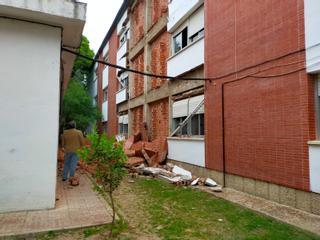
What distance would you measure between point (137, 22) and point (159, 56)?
5.40 m

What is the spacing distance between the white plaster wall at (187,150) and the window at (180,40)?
3.96m

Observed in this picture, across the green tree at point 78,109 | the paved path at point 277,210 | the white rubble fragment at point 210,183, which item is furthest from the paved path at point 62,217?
the green tree at point 78,109

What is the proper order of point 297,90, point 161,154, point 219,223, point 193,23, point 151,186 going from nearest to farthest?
1. point 219,223
2. point 297,90
3. point 151,186
4. point 193,23
5. point 161,154

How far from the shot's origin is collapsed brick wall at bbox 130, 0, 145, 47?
18656 millimetres

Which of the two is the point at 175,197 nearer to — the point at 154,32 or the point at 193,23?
the point at 193,23

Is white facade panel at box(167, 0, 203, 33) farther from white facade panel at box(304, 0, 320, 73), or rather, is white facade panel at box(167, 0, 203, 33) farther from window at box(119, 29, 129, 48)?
window at box(119, 29, 129, 48)

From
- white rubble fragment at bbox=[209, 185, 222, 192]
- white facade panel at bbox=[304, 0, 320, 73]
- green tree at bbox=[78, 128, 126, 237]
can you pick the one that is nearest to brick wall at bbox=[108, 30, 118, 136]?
white rubble fragment at bbox=[209, 185, 222, 192]

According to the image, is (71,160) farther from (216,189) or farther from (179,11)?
(179,11)

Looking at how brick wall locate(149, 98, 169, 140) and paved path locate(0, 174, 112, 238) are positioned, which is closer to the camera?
paved path locate(0, 174, 112, 238)

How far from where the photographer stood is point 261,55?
7539 millimetres

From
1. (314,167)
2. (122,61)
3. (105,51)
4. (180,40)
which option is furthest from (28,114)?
(105,51)

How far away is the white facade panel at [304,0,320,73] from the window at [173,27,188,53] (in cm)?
655

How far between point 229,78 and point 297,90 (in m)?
2.59

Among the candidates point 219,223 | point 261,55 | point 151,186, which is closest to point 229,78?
point 261,55
